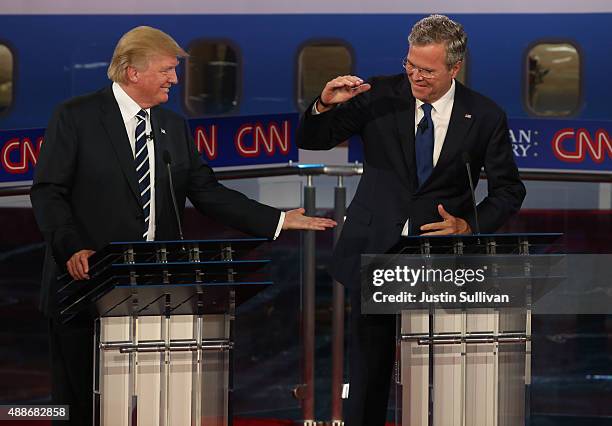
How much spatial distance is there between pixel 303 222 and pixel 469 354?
2.68 feet

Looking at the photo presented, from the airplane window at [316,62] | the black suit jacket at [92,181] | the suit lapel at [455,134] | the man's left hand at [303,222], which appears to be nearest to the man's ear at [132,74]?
the black suit jacket at [92,181]

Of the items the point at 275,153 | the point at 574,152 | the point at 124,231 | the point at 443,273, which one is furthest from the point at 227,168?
the point at 443,273

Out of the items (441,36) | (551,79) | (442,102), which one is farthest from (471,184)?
(551,79)

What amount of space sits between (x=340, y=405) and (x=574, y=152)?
186cm

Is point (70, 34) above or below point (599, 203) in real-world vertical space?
above

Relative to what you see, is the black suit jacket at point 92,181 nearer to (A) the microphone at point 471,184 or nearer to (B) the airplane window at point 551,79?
(A) the microphone at point 471,184

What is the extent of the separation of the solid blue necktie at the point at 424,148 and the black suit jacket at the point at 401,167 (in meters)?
0.02

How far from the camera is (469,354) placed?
4.20m

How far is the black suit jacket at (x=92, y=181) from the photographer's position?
15.0ft

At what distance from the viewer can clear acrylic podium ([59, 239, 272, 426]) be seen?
4051 mm

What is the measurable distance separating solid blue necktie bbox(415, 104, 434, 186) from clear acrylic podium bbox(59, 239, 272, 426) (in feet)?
2.88

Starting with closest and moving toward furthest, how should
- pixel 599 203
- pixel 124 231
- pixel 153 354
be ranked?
pixel 153 354, pixel 124 231, pixel 599 203

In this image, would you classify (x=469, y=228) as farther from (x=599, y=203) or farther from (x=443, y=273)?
(x=599, y=203)

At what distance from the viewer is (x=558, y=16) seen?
8336mm
